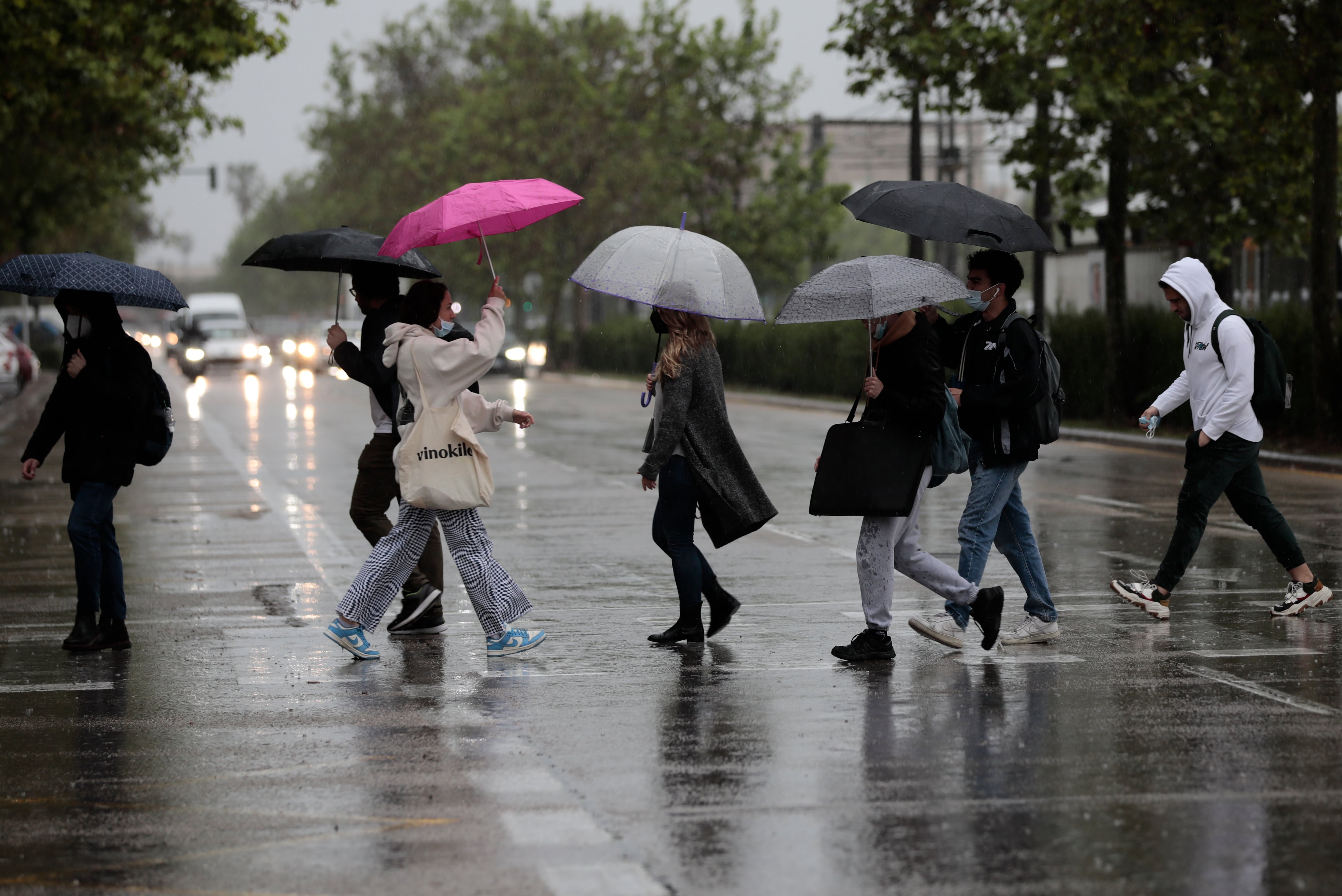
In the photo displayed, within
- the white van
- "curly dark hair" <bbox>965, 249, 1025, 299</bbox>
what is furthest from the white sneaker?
the white van

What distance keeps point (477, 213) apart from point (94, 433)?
2184mm

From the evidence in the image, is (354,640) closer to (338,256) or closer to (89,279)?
(338,256)

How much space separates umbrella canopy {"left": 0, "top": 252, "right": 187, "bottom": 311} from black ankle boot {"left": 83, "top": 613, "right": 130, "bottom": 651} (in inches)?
60.6

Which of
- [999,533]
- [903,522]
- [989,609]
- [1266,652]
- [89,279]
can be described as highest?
[89,279]

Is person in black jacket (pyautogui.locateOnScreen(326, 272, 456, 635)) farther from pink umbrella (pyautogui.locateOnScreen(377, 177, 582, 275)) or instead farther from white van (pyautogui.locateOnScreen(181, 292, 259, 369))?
white van (pyautogui.locateOnScreen(181, 292, 259, 369))

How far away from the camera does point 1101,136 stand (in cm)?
2612

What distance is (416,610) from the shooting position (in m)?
9.06

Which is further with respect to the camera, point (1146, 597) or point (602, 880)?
point (1146, 597)

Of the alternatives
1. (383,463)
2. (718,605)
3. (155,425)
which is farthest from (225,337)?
(718,605)

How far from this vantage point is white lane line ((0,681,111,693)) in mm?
7637

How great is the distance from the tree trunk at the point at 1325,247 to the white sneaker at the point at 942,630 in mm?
14147

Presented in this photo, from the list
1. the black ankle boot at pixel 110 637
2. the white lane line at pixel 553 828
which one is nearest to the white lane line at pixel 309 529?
the black ankle boot at pixel 110 637

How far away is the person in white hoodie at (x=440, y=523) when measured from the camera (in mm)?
8094

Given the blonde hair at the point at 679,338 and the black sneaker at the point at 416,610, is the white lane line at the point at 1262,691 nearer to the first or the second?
the blonde hair at the point at 679,338
